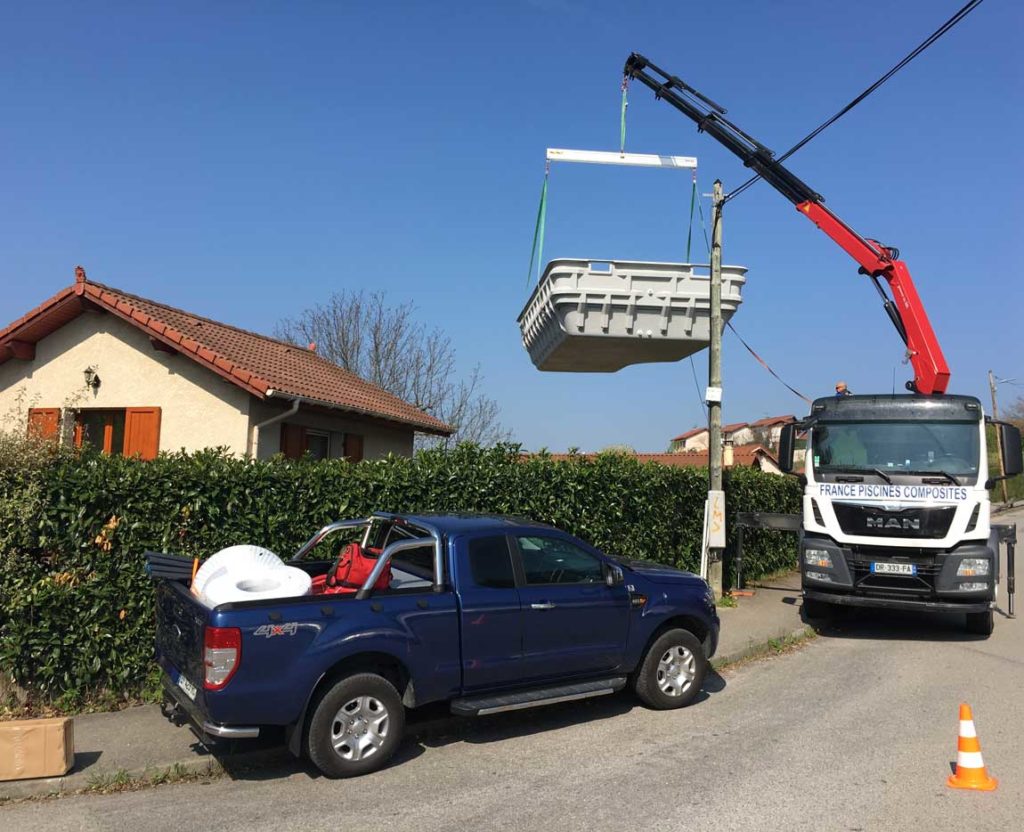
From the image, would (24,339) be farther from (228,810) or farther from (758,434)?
(758,434)

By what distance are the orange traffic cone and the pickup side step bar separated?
247cm

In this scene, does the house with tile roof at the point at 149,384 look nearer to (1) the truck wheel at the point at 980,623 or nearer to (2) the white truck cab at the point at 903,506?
(2) the white truck cab at the point at 903,506

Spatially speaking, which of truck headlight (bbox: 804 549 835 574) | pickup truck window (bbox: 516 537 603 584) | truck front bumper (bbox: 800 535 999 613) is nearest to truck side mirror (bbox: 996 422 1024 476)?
truck front bumper (bbox: 800 535 999 613)

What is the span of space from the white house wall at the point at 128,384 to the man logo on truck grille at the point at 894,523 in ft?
30.1

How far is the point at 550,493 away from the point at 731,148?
6.97 m

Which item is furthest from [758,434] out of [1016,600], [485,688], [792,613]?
[485,688]

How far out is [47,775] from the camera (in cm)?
502

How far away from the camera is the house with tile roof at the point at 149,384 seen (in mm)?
12375

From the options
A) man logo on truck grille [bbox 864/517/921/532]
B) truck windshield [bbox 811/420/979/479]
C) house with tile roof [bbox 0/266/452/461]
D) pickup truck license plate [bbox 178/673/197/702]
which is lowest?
pickup truck license plate [bbox 178/673/197/702]

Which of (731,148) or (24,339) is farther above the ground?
(731,148)

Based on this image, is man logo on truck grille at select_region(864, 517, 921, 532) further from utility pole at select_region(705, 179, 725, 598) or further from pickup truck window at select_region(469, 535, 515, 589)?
pickup truck window at select_region(469, 535, 515, 589)

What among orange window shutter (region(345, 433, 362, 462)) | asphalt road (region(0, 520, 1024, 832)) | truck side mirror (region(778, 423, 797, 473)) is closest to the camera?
asphalt road (region(0, 520, 1024, 832))

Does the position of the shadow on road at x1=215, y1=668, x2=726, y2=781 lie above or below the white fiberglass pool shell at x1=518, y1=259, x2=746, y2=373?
below

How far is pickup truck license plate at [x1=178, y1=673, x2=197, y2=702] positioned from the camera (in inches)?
197
